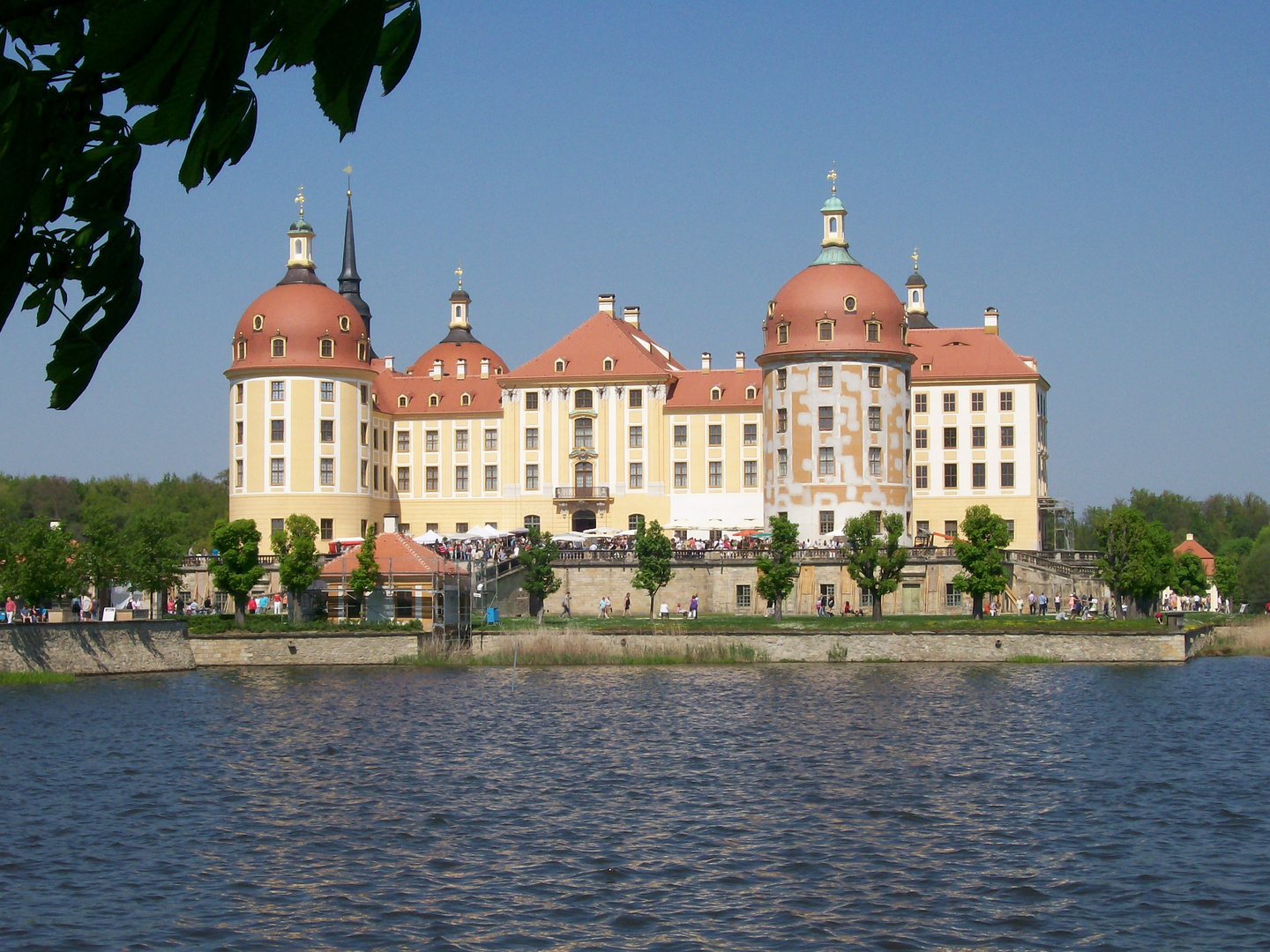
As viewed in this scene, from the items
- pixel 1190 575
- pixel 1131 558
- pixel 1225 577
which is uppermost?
pixel 1131 558

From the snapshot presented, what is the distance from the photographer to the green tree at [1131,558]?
214 feet

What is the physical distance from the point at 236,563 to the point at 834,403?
32.3m

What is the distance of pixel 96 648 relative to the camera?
55.2 metres

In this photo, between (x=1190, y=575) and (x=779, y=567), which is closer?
(x=779, y=567)

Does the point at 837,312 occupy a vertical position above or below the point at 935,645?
above

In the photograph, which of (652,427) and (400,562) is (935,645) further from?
(652,427)

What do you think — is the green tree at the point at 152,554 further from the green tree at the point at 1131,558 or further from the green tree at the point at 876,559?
the green tree at the point at 1131,558

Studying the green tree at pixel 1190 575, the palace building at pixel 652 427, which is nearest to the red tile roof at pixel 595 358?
the palace building at pixel 652 427

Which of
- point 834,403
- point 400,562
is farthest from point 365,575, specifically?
point 834,403

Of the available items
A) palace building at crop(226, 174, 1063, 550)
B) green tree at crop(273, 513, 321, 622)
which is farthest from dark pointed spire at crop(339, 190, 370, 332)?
green tree at crop(273, 513, 321, 622)

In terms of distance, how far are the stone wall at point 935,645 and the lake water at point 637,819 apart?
925 centimetres

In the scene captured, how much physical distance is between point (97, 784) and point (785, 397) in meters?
52.7

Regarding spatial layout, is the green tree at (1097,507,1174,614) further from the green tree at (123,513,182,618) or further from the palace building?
the green tree at (123,513,182,618)

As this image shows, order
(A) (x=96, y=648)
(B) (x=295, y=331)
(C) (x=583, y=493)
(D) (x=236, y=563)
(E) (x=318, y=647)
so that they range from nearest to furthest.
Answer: (A) (x=96, y=648), (E) (x=318, y=647), (D) (x=236, y=563), (B) (x=295, y=331), (C) (x=583, y=493)
